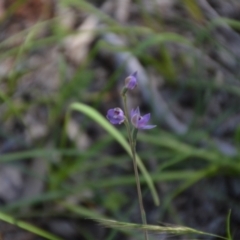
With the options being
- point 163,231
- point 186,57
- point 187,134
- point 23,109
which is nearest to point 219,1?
point 186,57

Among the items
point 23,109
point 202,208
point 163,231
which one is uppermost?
point 163,231

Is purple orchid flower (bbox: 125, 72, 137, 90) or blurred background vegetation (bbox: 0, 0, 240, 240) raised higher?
purple orchid flower (bbox: 125, 72, 137, 90)

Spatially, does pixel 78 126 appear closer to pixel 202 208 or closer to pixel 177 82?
pixel 177 82

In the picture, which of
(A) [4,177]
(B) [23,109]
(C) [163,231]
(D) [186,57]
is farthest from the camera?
(D) [186,57]

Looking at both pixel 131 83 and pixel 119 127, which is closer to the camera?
pixel 131 83

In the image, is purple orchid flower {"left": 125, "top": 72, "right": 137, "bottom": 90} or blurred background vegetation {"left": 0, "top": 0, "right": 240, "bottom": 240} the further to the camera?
blurred background vegetation {"left": 0, "top": 0, "right": 240, "bottom": 240}

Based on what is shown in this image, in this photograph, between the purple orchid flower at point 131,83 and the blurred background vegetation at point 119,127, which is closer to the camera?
the purple orchid flower at point 131,83

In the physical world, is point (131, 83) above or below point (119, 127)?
above

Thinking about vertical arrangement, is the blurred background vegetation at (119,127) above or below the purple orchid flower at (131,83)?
below
